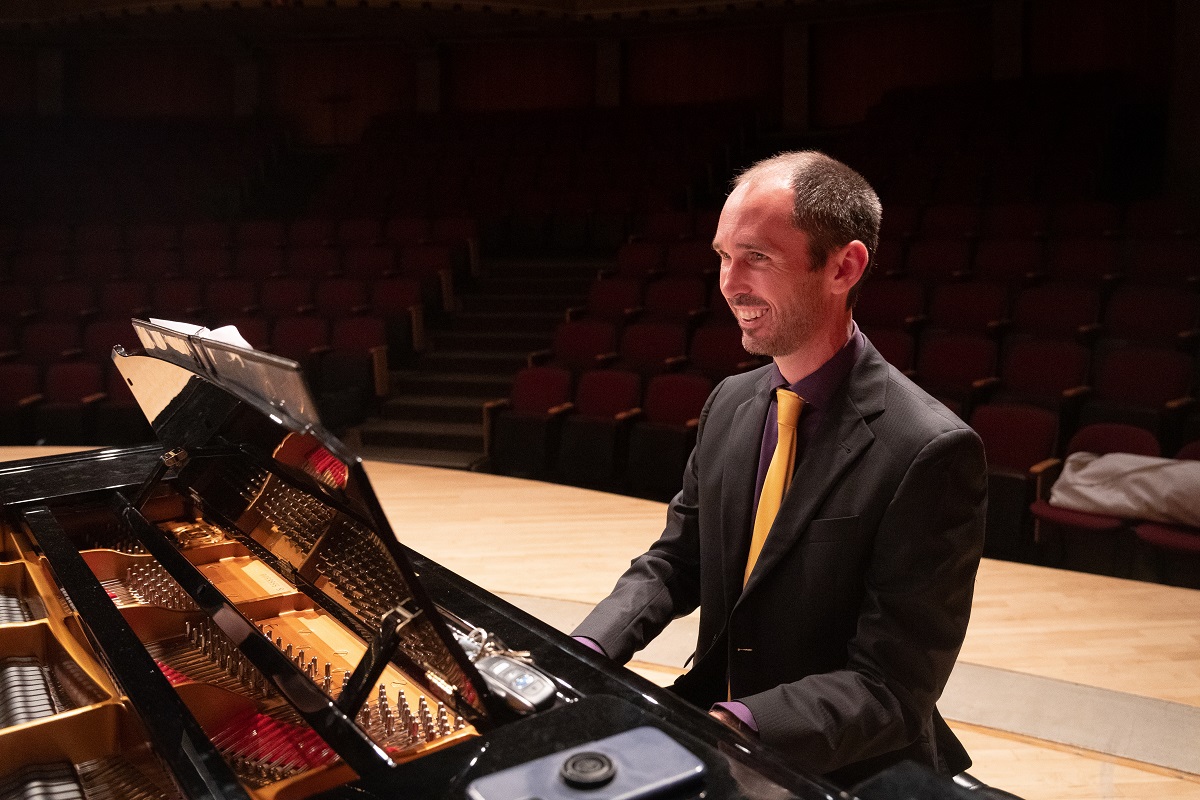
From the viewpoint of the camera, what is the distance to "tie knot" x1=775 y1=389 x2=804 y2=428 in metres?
0.81

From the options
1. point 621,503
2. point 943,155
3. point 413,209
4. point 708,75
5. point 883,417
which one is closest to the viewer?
point 883,417

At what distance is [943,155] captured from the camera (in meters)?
4.27

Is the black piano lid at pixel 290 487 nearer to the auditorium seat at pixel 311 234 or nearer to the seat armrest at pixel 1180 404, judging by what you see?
the seat armrest at pixel 1180 404

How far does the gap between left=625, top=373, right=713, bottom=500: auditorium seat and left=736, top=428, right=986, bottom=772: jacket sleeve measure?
1951 mm

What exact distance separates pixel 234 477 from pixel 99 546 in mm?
204

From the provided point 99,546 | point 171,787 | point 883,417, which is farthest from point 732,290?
point 99,546

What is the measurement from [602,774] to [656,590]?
0.39 m

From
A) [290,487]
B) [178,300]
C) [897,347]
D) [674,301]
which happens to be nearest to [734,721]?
[290,487]

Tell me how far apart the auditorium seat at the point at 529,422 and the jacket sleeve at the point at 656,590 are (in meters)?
1.98

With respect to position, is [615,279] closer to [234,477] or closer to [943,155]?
[943,155]

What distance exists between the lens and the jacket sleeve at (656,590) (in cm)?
83

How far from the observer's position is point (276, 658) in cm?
69

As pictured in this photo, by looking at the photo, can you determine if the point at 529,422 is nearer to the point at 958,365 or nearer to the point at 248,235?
the point at 958,365

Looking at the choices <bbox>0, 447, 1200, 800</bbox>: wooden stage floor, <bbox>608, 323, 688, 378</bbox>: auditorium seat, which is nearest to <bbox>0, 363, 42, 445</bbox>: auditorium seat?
<bbox>0, 447, 1200, 800</bbox>: wooden stage floor
